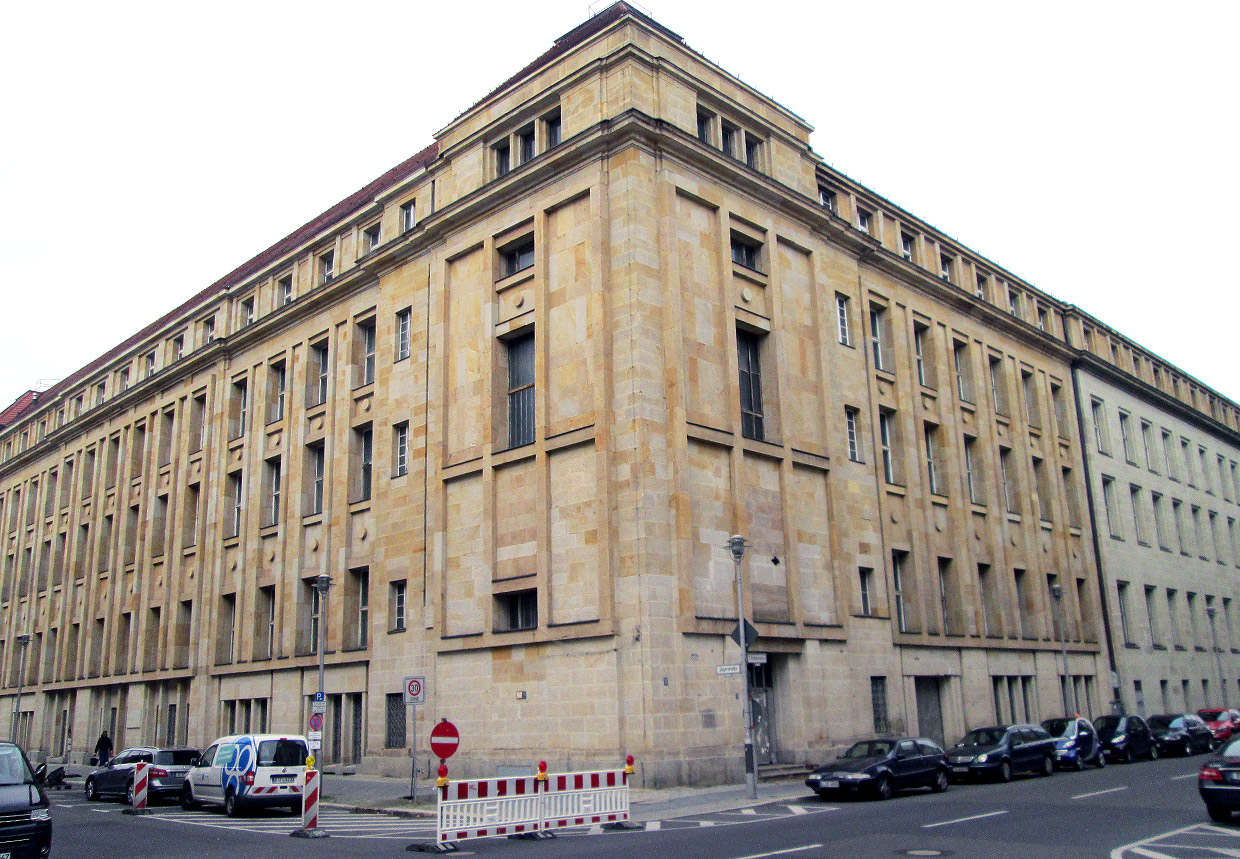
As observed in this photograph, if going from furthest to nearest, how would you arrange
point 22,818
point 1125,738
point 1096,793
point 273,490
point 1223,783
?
point 273,490, point 1125,738, point 1096,793, point 1223,783, point 22,818

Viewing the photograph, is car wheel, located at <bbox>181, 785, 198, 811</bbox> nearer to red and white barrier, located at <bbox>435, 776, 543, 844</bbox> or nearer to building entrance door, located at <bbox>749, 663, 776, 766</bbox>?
red and white barrier, located at <bbox>435, 776, 543, 844</bbox>

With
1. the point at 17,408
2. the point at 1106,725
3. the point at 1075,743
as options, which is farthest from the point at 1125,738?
the point at 17,408

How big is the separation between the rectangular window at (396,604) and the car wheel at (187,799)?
25.9 ft

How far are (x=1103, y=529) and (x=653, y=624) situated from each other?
30.8 metres

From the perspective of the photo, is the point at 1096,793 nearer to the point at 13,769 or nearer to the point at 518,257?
the point at 13,769

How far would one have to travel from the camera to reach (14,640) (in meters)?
56.2

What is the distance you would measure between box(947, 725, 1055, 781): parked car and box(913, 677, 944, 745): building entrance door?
6.16 meters

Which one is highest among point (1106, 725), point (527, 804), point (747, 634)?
point (747, 634)

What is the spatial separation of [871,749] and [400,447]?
58.5 feet

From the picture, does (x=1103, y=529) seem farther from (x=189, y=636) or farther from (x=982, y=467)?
(x=189, y=636)

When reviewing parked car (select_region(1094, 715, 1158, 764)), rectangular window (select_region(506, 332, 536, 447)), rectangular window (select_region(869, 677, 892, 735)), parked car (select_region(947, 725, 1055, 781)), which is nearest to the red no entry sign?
rectangular window (select_region(506, 332, 536, 447))

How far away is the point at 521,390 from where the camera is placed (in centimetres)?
2927

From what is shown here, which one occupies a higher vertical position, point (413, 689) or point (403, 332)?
point (403, 332)

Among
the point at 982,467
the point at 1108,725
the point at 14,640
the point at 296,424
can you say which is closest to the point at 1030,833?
the point at 1108,725
